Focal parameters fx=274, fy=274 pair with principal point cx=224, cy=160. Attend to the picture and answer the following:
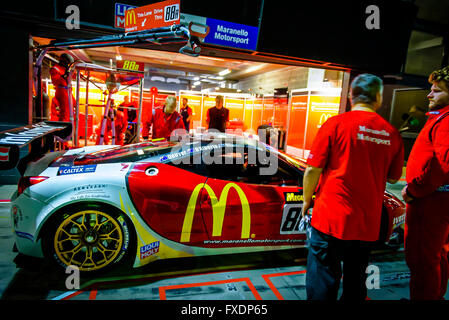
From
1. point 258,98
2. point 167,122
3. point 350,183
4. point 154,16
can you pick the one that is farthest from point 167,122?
point 258,98

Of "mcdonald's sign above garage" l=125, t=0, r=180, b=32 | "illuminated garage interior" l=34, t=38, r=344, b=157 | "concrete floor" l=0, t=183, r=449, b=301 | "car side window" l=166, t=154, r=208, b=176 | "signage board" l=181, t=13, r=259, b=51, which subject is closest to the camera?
"concrete floor" l=0, t=183, r=449, b=301

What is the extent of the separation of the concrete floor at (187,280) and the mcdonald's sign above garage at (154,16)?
283 centimetres

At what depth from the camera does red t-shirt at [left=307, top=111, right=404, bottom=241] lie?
1585mm

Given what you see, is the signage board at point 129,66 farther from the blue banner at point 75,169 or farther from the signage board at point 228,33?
the blue banner at point 75,169

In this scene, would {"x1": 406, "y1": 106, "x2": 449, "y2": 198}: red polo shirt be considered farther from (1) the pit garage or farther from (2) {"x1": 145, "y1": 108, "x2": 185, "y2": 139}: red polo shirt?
(2) {"x1": 145, "y1": 108, "x2": 185, "y2": 139}: red polo shirt

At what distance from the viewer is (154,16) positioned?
362 centimetres

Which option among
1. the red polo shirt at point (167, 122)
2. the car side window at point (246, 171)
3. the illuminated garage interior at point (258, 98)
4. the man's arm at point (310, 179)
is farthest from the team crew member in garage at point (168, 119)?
the man's arm at point (310, 179)

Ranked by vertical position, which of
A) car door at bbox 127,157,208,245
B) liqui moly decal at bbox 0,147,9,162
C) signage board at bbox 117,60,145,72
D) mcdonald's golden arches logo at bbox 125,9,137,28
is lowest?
car door at bbox 127,157,208,245


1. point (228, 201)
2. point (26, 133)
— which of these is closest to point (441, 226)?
point (228, 201)

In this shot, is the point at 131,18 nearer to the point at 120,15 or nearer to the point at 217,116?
the point at 120,15

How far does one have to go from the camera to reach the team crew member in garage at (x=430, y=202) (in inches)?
72.9

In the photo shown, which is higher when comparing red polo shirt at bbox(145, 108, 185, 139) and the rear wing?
red polo shirt at bbox(145, 108, 185, 139)

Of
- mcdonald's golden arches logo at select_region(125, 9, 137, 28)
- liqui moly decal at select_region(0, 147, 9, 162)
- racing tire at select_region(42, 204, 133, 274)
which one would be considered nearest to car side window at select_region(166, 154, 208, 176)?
racing tire at select_region(42, 204, 133, 274)

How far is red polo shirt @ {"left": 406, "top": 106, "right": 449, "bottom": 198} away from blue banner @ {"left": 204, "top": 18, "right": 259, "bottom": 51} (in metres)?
4.37
